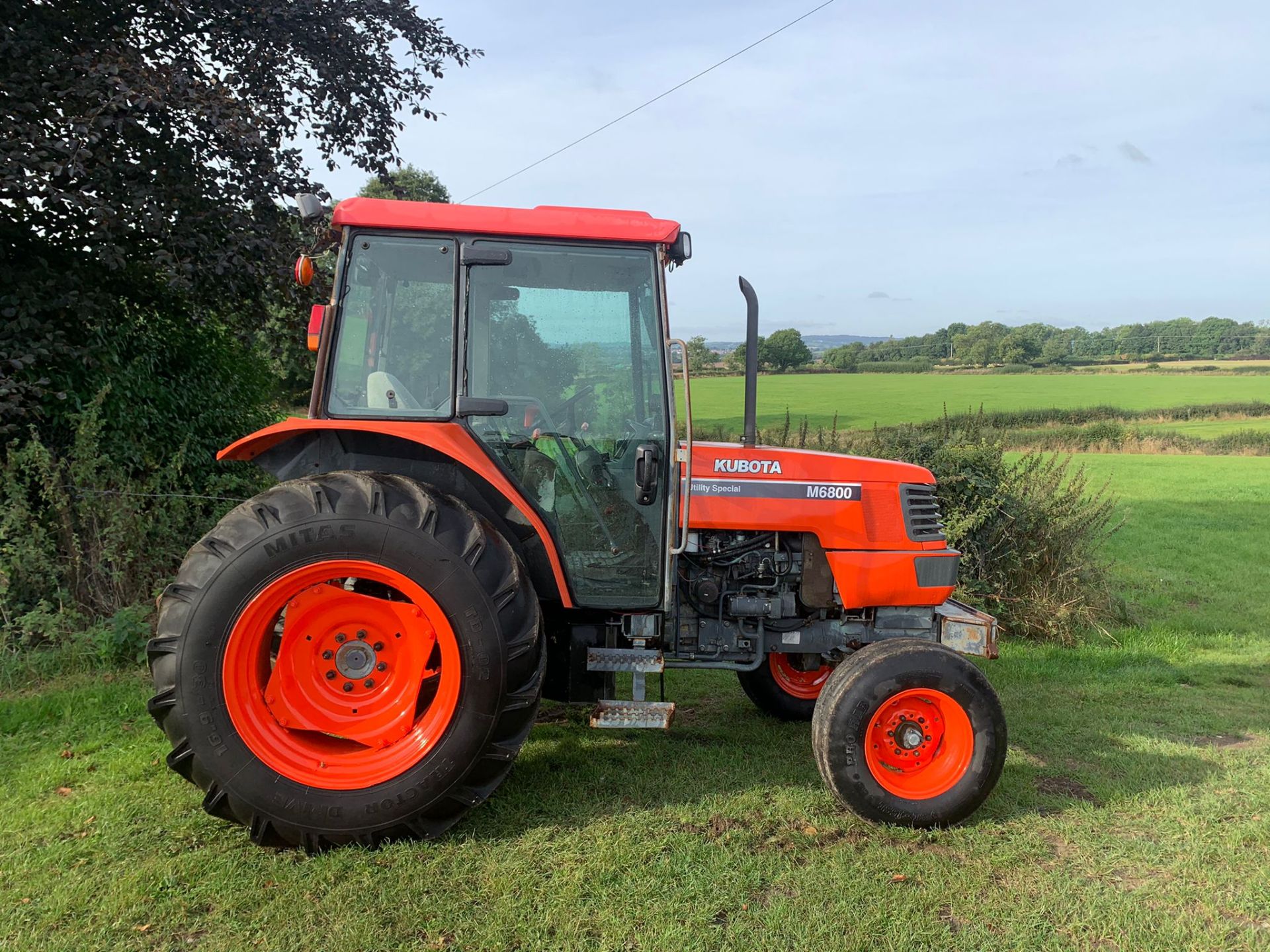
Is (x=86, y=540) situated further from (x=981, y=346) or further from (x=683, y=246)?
(x=981, y=346)

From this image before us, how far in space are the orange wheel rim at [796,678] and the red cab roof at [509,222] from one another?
231cm

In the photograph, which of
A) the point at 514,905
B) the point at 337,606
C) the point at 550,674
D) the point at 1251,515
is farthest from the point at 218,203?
the point at 1251,515

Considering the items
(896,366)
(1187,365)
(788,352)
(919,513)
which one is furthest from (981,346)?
(919,513)

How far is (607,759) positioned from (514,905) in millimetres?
1183

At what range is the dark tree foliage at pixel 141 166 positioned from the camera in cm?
482

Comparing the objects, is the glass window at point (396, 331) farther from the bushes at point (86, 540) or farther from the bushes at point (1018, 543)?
the bushes at point (1018, 543)

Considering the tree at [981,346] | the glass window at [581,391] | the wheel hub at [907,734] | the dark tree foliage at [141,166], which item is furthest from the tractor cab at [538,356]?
the tree at [981,346]

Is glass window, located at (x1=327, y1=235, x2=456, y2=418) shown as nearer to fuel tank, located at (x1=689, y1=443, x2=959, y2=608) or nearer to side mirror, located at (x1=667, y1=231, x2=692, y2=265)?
side mirror, located at (x1=667, y1=231, x2=692, y2=265)

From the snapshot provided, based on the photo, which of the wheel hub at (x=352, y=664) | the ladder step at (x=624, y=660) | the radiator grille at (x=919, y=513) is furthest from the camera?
the radiator grille at (x=919, y=513)

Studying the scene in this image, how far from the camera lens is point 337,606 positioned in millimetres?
3242

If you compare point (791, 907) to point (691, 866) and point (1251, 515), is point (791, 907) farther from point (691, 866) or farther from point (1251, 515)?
point (1251, 515)

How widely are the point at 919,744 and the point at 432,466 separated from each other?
7.35ft

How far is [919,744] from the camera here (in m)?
3.43

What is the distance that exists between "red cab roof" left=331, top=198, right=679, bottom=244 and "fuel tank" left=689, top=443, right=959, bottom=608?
0.98 metres
